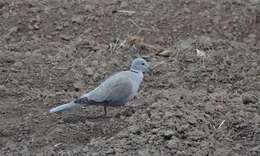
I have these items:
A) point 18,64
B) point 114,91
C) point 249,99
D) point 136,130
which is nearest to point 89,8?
point 18,64

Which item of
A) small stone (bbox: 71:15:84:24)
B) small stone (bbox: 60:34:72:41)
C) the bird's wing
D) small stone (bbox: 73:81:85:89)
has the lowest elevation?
small stone (bbox: 73:81:85:89)

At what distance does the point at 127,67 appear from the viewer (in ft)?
26.9

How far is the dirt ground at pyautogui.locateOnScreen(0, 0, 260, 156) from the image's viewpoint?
243 inches

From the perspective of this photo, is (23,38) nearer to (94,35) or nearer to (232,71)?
(94,35)

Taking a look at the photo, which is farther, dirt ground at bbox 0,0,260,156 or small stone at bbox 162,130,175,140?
dirt ground at bbox 0,0,260,156

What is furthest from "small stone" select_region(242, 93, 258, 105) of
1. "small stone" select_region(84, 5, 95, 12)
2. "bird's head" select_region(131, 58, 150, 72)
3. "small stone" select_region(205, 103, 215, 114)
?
"small stone" select_region(84, 5, 95, 12)

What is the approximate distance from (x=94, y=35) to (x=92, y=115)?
2.30m

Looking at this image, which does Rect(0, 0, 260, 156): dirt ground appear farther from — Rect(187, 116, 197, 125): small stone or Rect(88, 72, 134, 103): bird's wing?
Rect(88, 72, 134, 103): bird's wing

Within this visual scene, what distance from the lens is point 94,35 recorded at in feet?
29.6

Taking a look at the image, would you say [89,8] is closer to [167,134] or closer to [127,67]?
[127,67]

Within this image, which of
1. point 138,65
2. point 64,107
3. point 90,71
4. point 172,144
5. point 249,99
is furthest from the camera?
point 90,71

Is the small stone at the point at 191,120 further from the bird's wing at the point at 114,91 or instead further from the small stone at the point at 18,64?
the small stone at the point at 18,64

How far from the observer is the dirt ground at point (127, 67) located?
6160mm

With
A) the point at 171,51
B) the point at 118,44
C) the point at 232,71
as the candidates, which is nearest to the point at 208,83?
the point at 232,71
